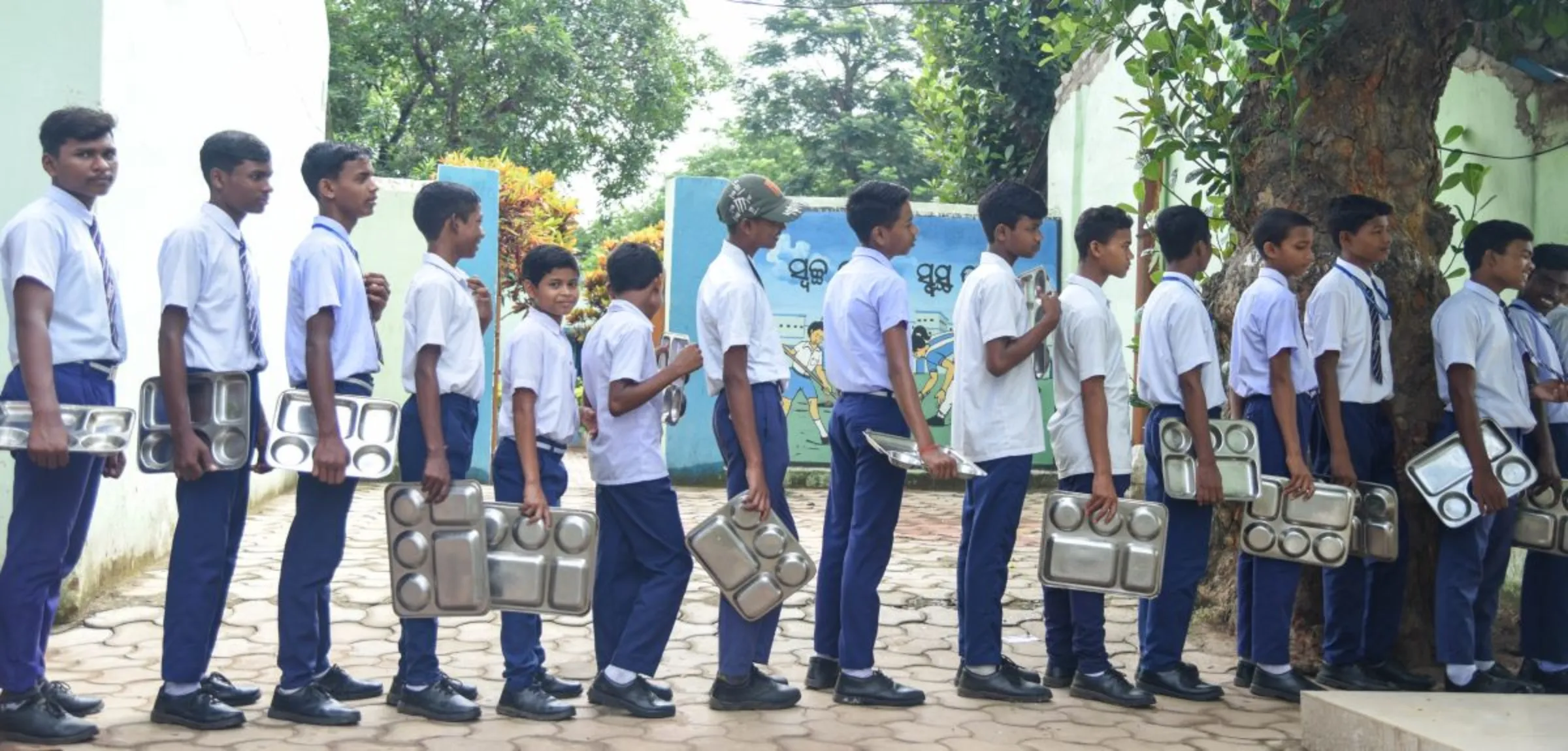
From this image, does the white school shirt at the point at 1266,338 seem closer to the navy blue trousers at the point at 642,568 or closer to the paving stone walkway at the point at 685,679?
the paving stone walkway at the point at 685,679

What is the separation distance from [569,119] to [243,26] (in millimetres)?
15930

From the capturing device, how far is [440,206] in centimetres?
438

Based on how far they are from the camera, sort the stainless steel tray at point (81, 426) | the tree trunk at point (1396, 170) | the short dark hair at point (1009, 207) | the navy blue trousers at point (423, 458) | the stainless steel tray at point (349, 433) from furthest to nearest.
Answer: the tree trunk at point (1396, 170) → the short dark hair at point (1009, 207) → the navy blue trousers at point (423, 458) → the stainless steel tray at point (349, 433) → the stainless steel tray at point (81, 426)

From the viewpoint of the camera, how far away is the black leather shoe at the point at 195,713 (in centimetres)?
399

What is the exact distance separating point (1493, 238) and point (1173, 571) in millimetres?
1667

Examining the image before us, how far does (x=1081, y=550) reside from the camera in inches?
183

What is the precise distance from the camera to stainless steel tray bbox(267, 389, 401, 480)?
411cm

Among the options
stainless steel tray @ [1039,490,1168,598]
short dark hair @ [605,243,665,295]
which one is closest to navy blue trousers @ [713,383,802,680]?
short dark hair @ [605,243,665,295]

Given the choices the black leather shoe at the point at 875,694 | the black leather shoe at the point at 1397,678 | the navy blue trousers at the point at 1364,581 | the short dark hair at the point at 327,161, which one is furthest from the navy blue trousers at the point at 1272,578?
the short dark hair at the point at 327,161

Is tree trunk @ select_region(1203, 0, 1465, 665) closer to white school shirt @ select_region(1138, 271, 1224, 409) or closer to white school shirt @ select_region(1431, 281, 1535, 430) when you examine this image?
white school shirt @ select_region(1431, 281, 1535, 430)

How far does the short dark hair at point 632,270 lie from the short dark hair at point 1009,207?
3.52 ft

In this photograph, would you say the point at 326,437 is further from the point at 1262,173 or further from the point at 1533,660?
the point at 1533,660

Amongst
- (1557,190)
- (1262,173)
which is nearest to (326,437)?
(1262,173)

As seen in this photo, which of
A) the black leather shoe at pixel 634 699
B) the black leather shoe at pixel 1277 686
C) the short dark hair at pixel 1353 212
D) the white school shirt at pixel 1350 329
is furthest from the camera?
the short dark hair at pixel 1353 212
